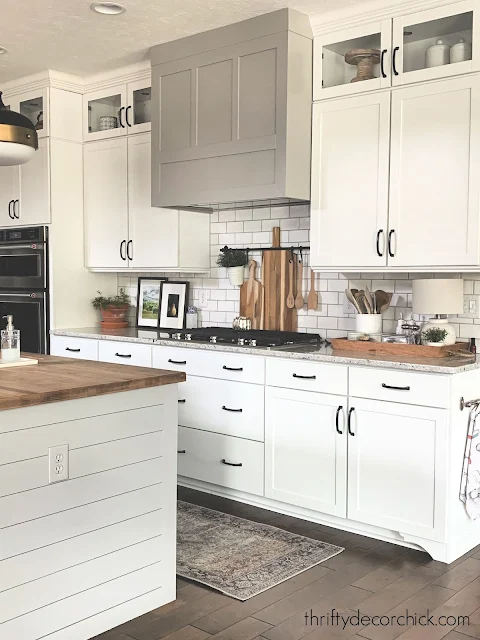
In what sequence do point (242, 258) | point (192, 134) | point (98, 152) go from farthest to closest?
point (98, 152) < point (242, 258) < point (192, 134)

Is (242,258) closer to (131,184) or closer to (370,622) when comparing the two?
(131,184)

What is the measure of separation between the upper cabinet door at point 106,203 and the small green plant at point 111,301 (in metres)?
0.26

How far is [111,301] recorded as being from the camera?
221 inches

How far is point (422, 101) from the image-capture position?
3.74m

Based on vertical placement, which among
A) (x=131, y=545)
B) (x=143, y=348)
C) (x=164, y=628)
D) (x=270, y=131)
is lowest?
(x=164, y=628)

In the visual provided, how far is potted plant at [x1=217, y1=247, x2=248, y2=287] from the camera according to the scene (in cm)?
494

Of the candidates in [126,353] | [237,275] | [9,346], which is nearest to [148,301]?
[126,353]

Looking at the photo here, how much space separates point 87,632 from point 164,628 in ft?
0.95

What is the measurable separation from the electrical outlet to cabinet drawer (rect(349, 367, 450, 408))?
161cm

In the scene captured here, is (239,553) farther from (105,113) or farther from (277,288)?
(105,113)

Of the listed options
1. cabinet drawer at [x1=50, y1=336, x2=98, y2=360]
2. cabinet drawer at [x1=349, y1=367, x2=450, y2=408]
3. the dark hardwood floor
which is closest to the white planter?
cabinet drawer at [x1=50, y1=336, x2=98, y2=360]

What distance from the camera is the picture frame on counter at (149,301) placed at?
549 cm

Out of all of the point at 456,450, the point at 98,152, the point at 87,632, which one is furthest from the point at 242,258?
the point at 87,632

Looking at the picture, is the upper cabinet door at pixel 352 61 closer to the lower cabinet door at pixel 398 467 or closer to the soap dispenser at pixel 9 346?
the lower cabinet door at pixel 398 467
